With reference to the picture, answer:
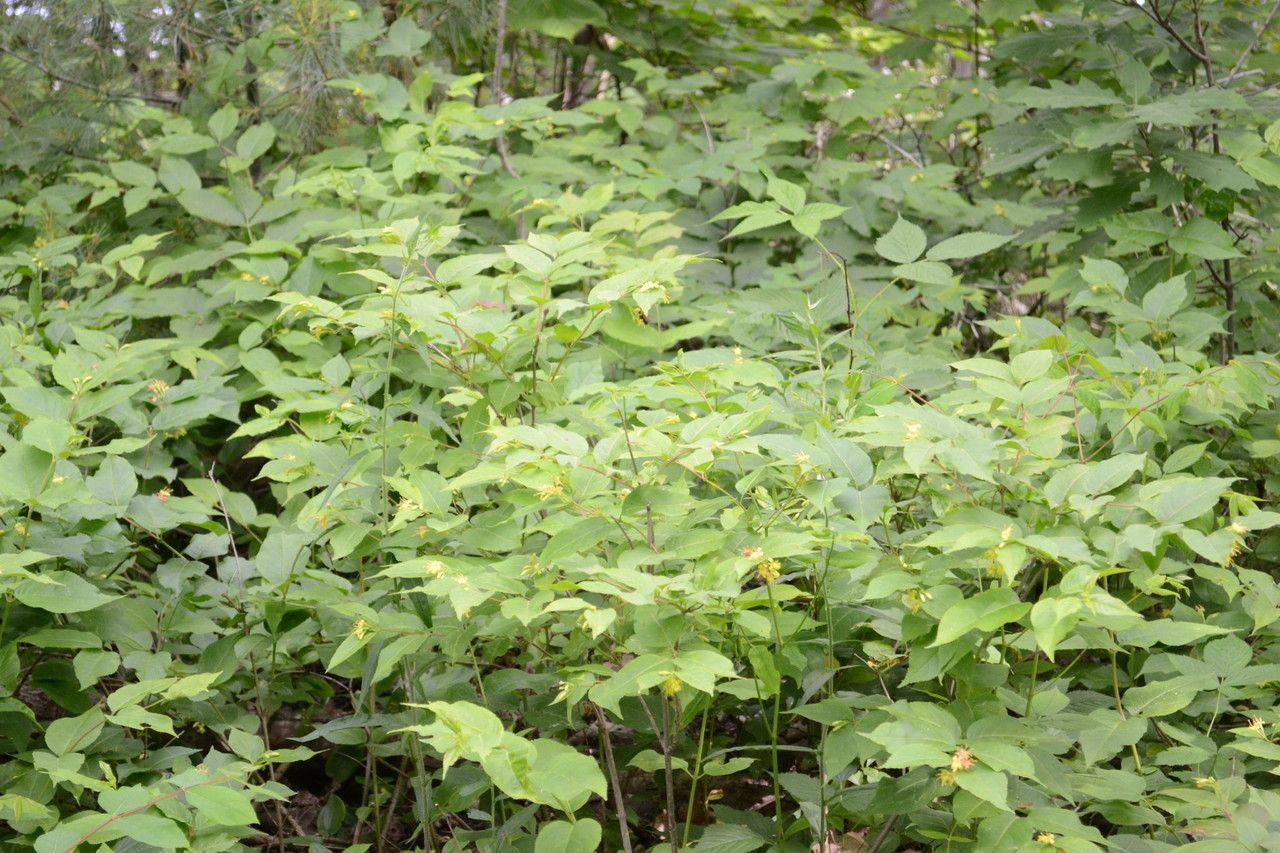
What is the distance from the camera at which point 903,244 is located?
6.51 feet

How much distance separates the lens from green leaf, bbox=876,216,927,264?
1.97 metres

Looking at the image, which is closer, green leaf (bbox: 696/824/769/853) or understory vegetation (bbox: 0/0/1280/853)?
understory vegetation (bbox: 0/0/1280/853)

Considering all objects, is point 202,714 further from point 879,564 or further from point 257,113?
point 257,113

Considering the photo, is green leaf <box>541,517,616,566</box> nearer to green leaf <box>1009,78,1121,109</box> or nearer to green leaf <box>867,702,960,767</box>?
green leaf <box>867,702,960,767</box>

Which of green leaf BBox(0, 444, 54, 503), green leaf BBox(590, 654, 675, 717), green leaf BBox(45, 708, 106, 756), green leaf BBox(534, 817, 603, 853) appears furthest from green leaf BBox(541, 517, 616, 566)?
green leaf BBox(0, 444, 54, 503)

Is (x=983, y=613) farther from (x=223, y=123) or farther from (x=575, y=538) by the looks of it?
(x=223, y=123)

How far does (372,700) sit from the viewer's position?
1.89 metres

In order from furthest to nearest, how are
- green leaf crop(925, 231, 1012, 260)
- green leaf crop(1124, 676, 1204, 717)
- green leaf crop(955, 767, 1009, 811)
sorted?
green leaf crop(925, 231, 1012, 260) < green leaf crop(1124, 676, 1204, 717) < green leaf crop(955, 767, 1009, 811)

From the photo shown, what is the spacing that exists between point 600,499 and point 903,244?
80cm

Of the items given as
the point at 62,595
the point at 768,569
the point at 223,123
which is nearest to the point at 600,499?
the point at 768,569

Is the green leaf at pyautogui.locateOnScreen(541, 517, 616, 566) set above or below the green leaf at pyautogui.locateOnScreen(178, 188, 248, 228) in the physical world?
below

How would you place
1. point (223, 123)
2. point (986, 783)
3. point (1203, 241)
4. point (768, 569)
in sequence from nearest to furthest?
point (986, 783) < point (768, 569) < point (1203, 241) < point (223, 123)

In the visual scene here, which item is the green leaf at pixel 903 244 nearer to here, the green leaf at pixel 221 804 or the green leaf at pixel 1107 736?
the green leaf at pixel 1107 736

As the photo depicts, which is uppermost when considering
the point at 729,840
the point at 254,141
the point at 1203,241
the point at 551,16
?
the point at 551,16
